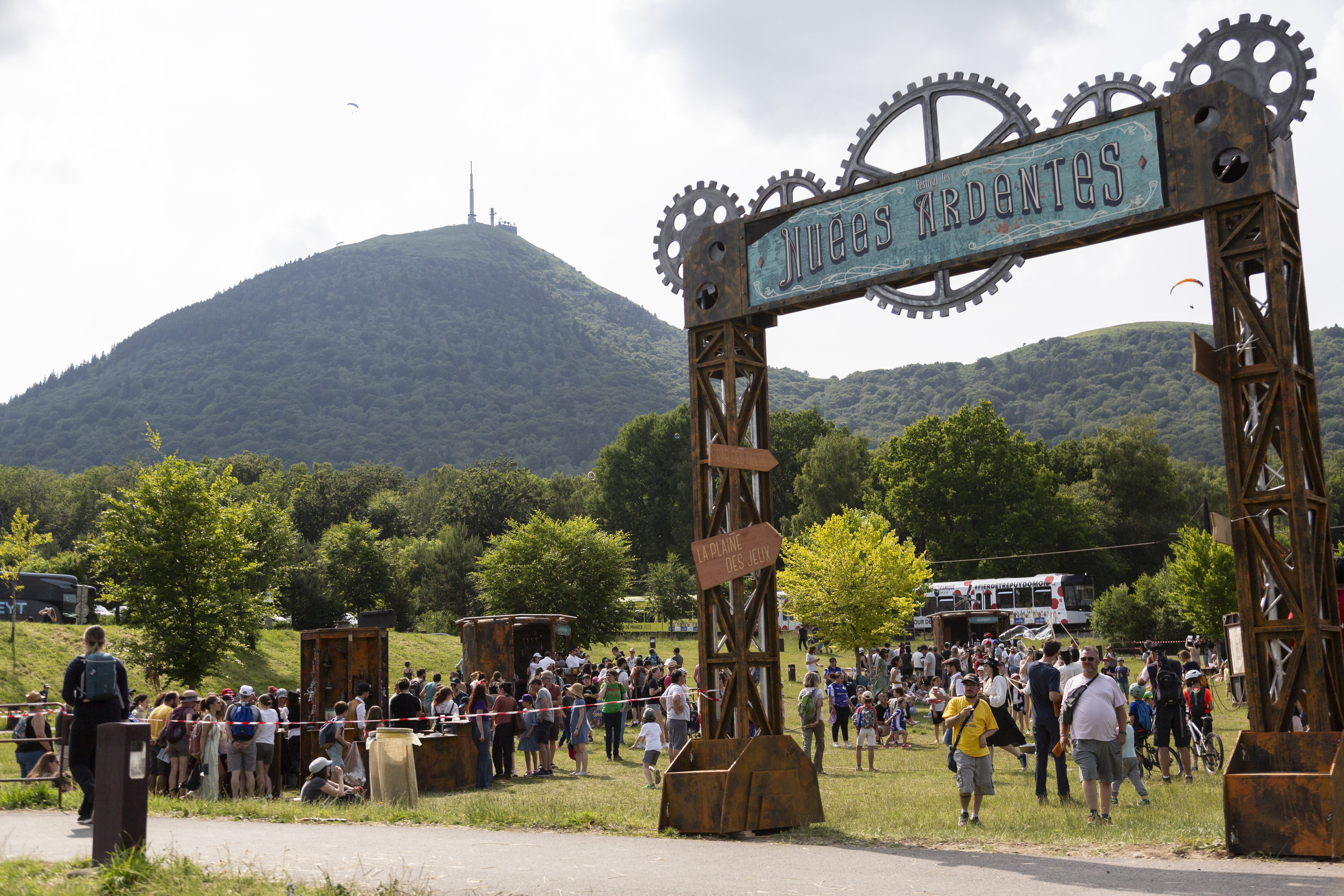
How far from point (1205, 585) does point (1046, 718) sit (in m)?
34.4

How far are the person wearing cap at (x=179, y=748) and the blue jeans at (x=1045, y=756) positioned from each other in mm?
10724

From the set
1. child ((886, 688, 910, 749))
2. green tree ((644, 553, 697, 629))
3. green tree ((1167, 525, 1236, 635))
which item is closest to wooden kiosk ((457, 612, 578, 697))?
child ((886, 688, 910, 749))

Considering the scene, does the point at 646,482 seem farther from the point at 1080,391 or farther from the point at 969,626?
the point at 1080,391

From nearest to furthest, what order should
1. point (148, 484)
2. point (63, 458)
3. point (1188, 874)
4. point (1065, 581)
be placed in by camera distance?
point (1188, 874), point (148, 484), point (1065, 581), point (63, 458)

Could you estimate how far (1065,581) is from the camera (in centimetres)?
4981

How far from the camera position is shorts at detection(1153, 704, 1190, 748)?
13344mm

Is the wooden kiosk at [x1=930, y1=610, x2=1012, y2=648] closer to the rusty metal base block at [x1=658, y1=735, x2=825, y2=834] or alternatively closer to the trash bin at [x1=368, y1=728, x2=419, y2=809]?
the trash bin at [x1=368, y1=728, x2=419, y2=809]

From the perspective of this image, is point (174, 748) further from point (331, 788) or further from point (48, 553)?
point (48, 553)

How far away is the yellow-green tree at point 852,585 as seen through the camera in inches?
1346

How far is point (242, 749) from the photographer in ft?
46.8

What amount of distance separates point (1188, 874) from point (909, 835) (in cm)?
276

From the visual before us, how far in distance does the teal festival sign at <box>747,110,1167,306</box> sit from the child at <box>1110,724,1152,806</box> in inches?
227

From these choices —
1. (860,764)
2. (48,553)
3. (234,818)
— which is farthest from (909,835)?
(48,553)

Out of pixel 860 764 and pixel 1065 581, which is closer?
pixel 860 764
